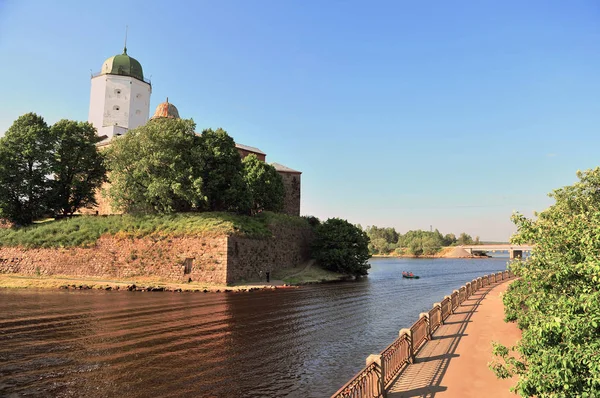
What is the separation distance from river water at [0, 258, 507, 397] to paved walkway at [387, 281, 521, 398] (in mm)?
2297

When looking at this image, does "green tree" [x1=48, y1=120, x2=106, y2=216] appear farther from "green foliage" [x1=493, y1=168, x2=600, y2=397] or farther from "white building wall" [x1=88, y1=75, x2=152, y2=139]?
"green foliage" [x1=493, y1=168, x2=600, y2=397]

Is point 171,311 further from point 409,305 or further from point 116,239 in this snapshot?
point 116,239

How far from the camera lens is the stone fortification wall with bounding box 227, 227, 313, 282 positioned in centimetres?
3578

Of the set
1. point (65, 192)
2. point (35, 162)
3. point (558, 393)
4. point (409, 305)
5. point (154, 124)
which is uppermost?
point (154, 124)

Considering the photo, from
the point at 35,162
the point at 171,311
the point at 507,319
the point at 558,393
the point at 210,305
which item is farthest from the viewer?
the point at 35,162

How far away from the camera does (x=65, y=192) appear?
43.9 meters

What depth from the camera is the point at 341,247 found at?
50500 millimetres

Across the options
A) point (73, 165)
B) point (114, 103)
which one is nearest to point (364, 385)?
point (73, 165)

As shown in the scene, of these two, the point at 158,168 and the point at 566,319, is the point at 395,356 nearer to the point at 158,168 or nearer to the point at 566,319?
the point at 566,319

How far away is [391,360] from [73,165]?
45634 mm

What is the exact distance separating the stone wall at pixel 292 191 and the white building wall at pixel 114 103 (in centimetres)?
2547

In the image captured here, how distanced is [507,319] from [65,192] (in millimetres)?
46289

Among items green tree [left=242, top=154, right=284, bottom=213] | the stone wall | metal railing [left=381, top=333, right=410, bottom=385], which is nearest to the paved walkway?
metal railing [left=381, top=333, right=410, bottom=385]

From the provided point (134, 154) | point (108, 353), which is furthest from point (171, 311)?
point (134, 154)
